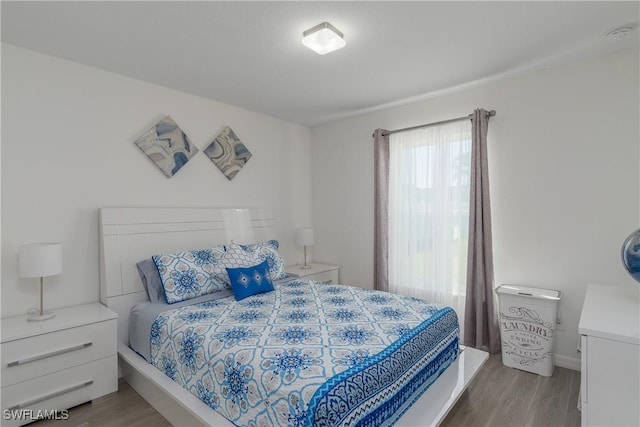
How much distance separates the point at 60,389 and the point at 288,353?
5.47 feet

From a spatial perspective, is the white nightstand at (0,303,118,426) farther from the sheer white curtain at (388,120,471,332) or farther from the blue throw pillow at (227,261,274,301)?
the sheer white curtain at (388,120,471,332)

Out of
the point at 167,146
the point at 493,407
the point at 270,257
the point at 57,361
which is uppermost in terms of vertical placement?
the point at 167,146

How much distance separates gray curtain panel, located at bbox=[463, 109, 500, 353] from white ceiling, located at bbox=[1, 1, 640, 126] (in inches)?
22.1

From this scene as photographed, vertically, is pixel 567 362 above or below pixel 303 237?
below

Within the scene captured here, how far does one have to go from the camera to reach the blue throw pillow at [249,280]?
104 inches

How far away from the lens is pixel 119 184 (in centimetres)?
281

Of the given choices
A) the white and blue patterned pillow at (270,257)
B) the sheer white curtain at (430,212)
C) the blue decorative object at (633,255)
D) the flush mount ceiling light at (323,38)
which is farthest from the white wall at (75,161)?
the blue decorative object at (633,255)

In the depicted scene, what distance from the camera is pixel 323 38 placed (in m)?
2.14

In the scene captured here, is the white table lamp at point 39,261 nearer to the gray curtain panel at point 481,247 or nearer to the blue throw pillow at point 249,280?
the blue throw pillow at point 249,280

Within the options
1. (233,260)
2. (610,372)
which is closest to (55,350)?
(233,260)

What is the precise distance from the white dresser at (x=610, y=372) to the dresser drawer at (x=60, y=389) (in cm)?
288

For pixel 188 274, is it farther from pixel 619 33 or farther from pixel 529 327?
pixel 619 33

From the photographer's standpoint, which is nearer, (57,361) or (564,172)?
(57,361)

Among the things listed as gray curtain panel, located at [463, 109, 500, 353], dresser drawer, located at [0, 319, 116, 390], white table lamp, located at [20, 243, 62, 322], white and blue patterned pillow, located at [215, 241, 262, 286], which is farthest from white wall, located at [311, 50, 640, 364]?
white table lamp, located at [20, 243, 62, 322]
